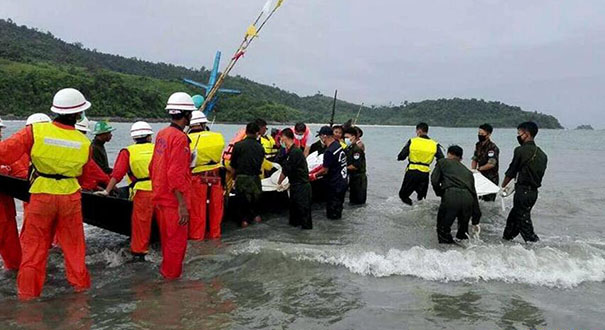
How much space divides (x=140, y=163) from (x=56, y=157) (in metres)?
1.55

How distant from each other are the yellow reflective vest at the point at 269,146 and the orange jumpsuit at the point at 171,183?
4.67m

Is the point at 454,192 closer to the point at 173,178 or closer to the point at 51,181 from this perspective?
the point at 173,178

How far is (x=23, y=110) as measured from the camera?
206ft

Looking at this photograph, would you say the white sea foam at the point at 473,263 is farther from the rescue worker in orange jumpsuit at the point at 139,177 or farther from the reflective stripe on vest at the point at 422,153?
the reflective stripe on vest at the point at 422,153

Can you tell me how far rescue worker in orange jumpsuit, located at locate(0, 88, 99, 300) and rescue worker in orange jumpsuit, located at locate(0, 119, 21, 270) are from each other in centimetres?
139

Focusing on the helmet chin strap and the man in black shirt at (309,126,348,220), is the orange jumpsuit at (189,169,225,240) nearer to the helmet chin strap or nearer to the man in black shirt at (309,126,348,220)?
the man in black shirt at (309,126,348,220)

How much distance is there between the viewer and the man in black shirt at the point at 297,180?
8.06 meters

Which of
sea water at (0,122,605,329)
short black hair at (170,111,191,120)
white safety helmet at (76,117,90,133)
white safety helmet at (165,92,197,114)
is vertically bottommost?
sea water at (0,122,605,329)

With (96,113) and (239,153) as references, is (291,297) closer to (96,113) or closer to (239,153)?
(239,153)

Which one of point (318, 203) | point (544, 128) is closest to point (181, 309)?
point (318, 203)

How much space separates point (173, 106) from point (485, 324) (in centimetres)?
375

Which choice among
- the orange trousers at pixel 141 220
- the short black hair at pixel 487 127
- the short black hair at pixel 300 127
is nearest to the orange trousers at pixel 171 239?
the orange trousers at pixel 141 220

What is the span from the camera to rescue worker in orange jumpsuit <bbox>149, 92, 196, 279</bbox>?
5.11 metres

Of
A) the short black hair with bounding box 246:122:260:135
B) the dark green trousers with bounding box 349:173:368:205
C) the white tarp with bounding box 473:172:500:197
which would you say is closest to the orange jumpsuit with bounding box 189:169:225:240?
the short black hair with bounding box 246:122:260:135
